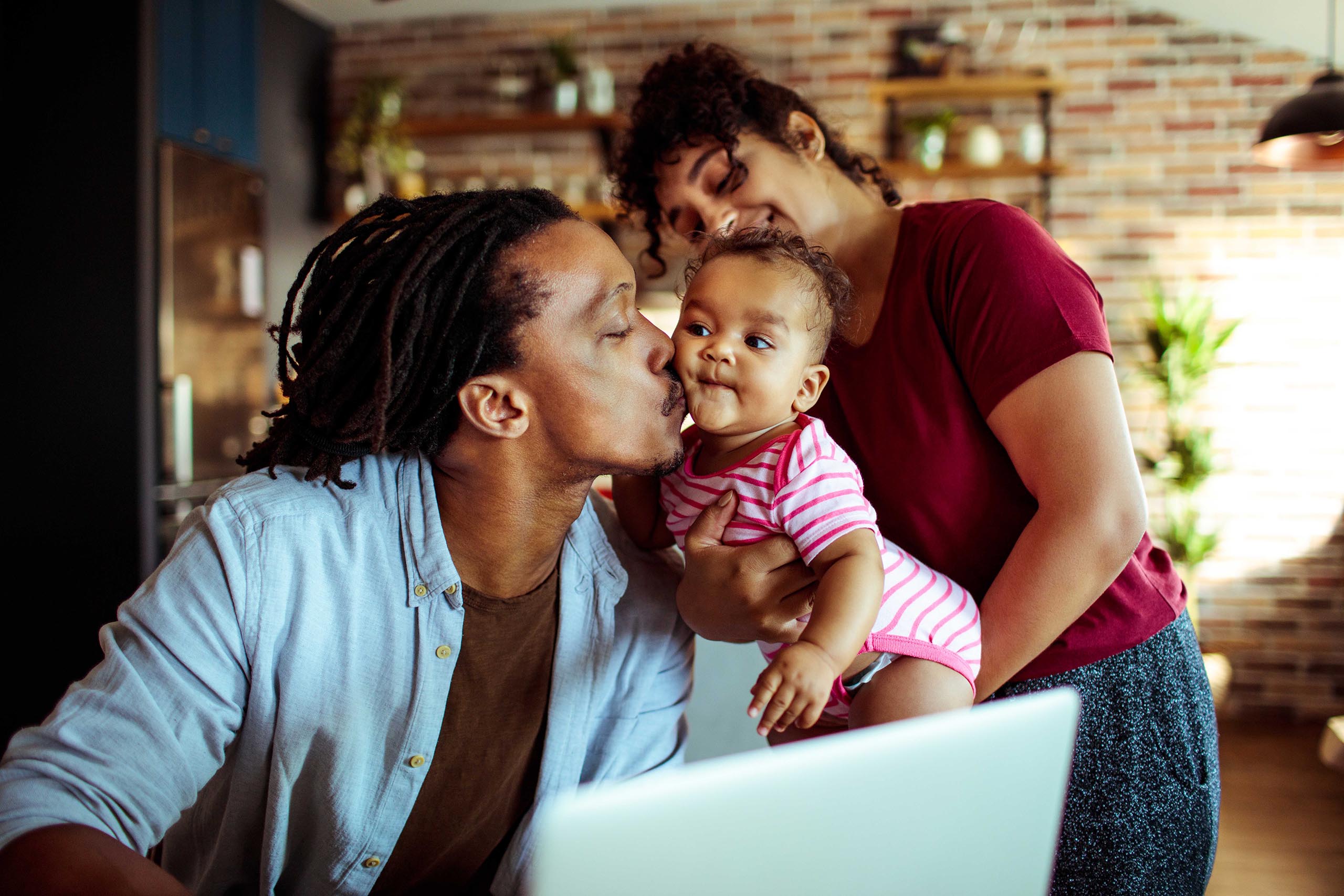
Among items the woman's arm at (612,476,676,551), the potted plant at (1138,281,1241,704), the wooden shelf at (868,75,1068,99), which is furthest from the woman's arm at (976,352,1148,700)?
the wooden shelf at (868,75,1068,99)

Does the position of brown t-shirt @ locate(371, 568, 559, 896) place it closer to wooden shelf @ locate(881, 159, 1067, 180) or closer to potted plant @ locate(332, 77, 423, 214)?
wooden shelf @ locate(881, 159, 1067, 180)

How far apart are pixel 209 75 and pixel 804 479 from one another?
4.08 meters

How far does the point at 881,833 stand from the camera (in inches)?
21.5

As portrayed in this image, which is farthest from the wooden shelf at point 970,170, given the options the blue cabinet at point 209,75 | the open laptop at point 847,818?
the open laptop at point 847,818

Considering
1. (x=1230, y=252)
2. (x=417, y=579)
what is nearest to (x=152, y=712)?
(x=417, y=579)

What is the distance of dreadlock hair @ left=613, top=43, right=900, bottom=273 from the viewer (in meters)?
1.35

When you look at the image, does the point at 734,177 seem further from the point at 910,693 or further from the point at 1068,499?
the point at 910,693

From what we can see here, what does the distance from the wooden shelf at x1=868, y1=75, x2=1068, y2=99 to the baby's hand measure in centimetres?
416

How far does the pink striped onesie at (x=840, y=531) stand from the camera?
3.52 ft

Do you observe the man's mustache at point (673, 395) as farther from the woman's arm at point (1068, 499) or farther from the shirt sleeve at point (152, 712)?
the shirt sleeve at point (152, 712)

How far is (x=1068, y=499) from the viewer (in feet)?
3.43

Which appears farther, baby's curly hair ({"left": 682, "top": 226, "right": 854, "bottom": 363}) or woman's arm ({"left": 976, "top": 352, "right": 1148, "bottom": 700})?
baby's curly hair ({"left": 682, "top": 226, "right": 854, "bottom": 363})

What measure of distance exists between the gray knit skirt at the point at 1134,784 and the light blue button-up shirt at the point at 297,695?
57 centimetres

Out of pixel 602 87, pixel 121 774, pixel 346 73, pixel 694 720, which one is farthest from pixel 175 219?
pixel 121 774
